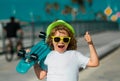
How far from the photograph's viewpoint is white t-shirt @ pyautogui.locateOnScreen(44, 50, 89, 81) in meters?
4.36

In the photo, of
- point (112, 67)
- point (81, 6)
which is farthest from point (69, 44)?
point (81, 6)

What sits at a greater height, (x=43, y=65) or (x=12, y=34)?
(x=43, y=65)

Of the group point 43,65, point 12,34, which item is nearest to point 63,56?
point 43,65

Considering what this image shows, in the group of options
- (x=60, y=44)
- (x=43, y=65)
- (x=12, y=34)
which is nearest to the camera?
(x=60, y=44)

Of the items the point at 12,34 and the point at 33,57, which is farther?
the point at 12,34

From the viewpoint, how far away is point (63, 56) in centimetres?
439

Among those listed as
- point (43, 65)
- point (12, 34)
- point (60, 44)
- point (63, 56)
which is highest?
point (60, 44)

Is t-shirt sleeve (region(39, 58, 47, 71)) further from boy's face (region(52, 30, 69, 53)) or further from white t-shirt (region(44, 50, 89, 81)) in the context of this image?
boy's face (region(52, 30, 69, 53))

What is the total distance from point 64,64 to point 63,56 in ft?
0.26

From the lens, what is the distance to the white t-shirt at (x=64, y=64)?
171 inches

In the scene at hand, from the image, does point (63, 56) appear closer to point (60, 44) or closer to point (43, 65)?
point (60, 44)

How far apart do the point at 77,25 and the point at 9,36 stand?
2177 centimetres

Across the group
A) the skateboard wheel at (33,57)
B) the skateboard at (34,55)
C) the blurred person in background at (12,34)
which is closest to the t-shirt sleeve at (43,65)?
the skateboard at (34,55)

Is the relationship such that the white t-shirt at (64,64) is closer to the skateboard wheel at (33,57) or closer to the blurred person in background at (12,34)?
the skateboard wheel at (33,57)
